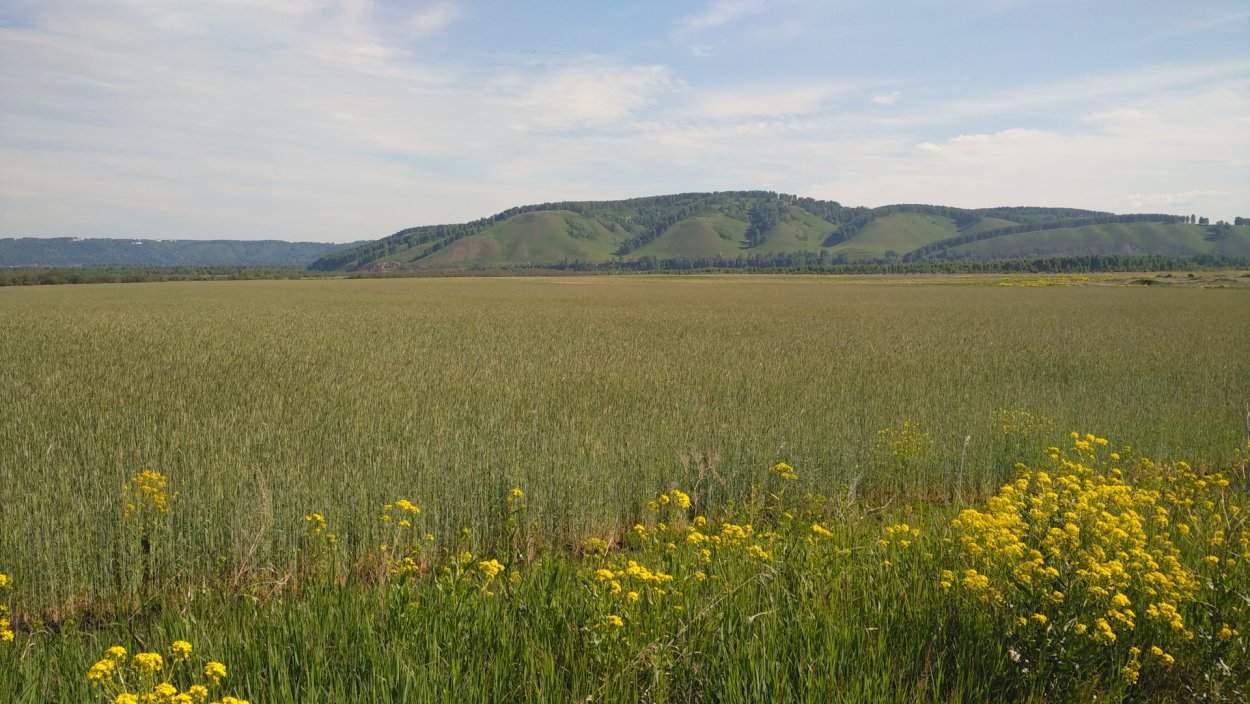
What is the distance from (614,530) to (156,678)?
13.9ft

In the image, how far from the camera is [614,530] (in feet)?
23.5

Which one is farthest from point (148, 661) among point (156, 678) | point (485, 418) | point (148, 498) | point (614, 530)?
point (485, 418)

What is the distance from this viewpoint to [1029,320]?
32.2m

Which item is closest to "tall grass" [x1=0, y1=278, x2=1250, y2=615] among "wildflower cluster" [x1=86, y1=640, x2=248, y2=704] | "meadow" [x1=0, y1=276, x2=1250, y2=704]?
"meadow" [x1=0, y1=276, x2=1250, y2=704]

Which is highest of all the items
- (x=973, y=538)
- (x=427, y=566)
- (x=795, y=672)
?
(x=973, y=538)

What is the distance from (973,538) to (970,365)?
13.5 m

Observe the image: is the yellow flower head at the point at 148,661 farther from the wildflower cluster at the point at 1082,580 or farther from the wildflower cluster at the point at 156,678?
the wildflower cluster at the point at 1082,580

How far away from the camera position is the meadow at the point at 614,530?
377 centimetres

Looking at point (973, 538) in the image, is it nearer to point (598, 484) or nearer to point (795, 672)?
point (795, 672)

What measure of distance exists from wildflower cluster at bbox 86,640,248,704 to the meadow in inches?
1.5

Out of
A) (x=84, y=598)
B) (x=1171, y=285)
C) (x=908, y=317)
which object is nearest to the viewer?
(x=84, y=598)

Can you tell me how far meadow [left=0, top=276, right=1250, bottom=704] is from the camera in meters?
3.77

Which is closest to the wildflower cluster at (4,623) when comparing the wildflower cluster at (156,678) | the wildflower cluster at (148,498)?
the wildflower cluster at (156,678)

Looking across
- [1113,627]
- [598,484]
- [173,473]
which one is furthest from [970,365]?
[173,473]
